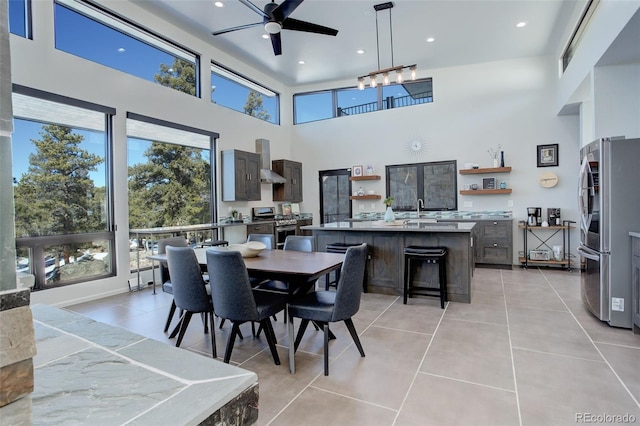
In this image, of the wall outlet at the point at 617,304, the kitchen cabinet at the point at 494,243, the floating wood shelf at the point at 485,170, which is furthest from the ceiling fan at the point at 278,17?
the kitchen cabinet at the point at 494,243

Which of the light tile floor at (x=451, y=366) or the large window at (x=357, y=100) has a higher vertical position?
the large window at (x=357, y=100)

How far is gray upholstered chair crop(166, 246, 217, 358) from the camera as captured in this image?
2767mm

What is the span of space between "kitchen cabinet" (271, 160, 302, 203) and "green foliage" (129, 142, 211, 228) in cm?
191

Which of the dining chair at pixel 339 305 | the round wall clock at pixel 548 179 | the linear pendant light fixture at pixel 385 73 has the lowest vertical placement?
the dining chair at pixel 339 305

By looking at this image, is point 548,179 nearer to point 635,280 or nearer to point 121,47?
point 635,280

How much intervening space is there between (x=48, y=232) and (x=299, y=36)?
4810mm

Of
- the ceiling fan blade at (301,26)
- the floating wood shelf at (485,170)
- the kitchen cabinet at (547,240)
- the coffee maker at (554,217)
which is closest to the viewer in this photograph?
the ceiling fan blade at (301,26)

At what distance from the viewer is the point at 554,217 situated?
6.11m

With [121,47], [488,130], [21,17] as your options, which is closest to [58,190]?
[21,17]

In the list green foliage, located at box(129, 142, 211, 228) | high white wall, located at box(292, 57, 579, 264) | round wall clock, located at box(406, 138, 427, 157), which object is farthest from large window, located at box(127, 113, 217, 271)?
round wall clock, located at box(406, 138, 427, 157)

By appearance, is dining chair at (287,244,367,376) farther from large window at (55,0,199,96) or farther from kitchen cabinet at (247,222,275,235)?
large window at (55,0,199,96)

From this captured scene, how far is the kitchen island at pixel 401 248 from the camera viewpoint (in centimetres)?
412

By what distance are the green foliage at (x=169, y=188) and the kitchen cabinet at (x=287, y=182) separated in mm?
1908

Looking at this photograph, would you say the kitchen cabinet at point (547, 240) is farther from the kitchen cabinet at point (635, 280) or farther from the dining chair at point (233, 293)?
the dining chair at point (233, 293)
